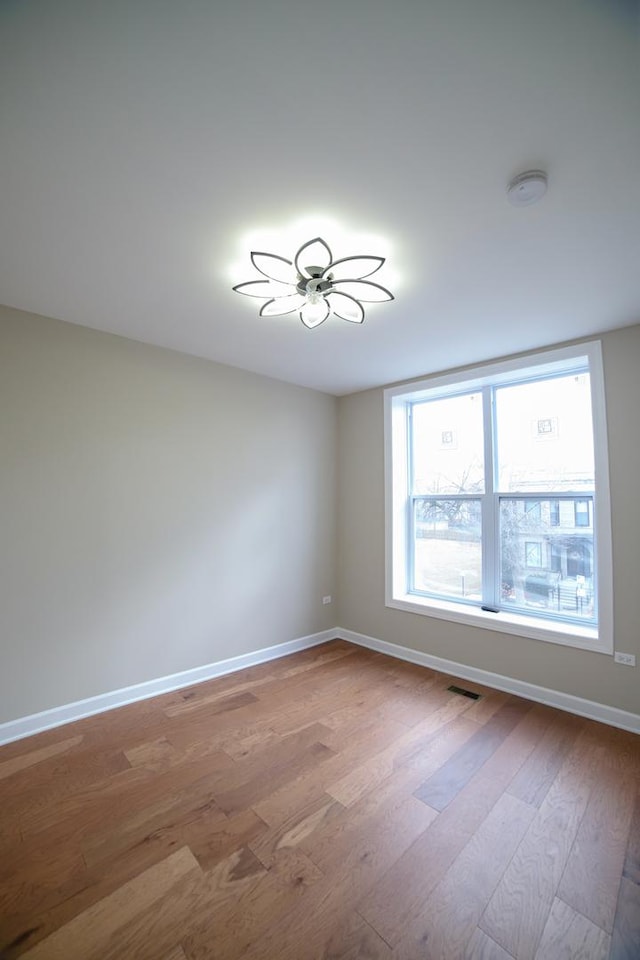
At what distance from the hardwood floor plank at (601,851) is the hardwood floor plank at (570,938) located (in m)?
0.04

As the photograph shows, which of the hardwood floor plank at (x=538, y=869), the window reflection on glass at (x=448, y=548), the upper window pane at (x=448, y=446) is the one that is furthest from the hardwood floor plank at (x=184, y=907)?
the upper window pane at (x=448, y=446)

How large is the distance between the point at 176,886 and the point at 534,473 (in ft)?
11.1

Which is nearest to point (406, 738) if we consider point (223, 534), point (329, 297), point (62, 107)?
point (223, 534)

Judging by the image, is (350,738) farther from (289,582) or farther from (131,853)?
(289,582)

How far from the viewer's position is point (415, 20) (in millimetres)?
Answer: 1038

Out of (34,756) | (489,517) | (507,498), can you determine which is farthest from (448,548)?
(34,756)

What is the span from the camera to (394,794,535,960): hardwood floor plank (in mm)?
1298

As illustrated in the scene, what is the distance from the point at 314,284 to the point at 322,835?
2616 mm

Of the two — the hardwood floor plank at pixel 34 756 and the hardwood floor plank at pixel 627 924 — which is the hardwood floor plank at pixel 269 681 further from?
the hardwood floor plank at pixel 627 924

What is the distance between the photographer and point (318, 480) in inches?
171

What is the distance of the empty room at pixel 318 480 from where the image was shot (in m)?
1.23

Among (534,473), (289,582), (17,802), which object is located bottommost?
(17,802)

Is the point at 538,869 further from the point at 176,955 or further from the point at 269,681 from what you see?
the point at 269,681

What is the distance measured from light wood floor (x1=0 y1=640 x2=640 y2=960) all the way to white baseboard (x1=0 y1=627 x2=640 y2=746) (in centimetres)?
10
